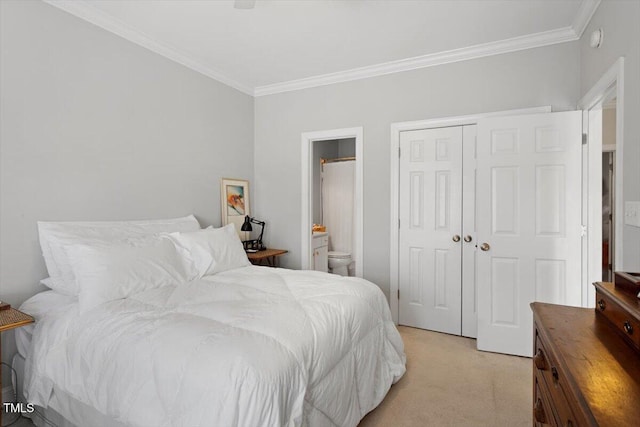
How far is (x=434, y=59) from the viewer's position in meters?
3.22

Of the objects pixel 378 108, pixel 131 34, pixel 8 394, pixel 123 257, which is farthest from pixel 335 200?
pixel 8 394

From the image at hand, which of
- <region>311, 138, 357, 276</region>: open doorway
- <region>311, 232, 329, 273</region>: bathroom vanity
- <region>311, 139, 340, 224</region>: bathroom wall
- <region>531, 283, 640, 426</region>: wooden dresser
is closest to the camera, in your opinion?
<region>531, 283, 640, 426</region>: wooden dresser

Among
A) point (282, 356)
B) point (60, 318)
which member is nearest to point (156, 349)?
point (282, 356)

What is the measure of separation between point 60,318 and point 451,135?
332 centimetres

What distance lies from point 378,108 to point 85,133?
266 cm

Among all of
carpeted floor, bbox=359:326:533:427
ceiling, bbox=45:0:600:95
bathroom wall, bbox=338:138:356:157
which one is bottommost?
carpeted floor, bbox=359:326:533:427

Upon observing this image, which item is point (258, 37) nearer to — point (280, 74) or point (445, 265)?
point (280, 74)

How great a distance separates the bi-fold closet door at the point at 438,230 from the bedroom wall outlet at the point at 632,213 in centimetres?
134

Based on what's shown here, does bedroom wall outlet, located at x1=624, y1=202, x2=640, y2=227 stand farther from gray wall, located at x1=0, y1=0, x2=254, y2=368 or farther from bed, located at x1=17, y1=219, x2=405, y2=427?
gray wall, located at x1=0, y1=0, x2=254, y2=368

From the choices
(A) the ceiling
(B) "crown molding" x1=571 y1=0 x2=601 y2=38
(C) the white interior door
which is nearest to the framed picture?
→ (A) the ceiling

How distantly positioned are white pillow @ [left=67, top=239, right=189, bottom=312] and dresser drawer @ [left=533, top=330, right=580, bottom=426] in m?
2.07

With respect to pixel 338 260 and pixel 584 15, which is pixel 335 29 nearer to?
pixel 584 15

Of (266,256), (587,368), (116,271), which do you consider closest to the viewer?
(587,368)

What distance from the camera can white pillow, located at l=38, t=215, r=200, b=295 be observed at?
2.07m
